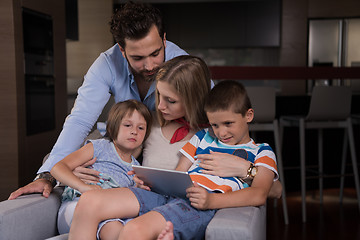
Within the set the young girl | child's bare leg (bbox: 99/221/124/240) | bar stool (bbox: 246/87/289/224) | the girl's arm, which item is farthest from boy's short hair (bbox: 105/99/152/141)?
bar stool (bbox: 246/87/289/224)

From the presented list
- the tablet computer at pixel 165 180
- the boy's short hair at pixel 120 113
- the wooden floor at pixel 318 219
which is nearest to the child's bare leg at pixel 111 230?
the tablet computer at pixel 165 180

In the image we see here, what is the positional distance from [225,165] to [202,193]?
0.19 metres

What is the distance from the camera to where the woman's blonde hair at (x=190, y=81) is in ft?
5.32

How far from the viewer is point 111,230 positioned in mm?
1382

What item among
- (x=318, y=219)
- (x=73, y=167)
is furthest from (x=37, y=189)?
(x=318, y=219)

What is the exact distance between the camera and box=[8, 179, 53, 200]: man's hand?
1.58 metres

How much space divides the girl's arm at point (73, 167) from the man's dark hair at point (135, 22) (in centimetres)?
48

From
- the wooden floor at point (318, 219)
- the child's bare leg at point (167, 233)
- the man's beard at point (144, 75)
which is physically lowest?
the wooden floor at point (318, 219)

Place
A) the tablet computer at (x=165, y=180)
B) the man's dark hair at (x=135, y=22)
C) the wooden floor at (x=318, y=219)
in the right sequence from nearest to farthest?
1. the tablet computer at (x=165, y=180)
2. the man's dark hair at (x=135, y=22)
3. the wooden floor at (x=318, y=219)

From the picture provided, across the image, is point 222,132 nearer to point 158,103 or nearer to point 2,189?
point 158,103

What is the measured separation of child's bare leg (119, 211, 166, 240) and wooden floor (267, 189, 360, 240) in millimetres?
1786

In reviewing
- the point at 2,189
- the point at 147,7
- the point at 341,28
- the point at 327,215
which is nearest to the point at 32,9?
the point at 2,189

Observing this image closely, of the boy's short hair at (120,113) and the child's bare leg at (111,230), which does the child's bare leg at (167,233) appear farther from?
the boy's short hair at (120,113)

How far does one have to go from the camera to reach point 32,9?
3.38 m
